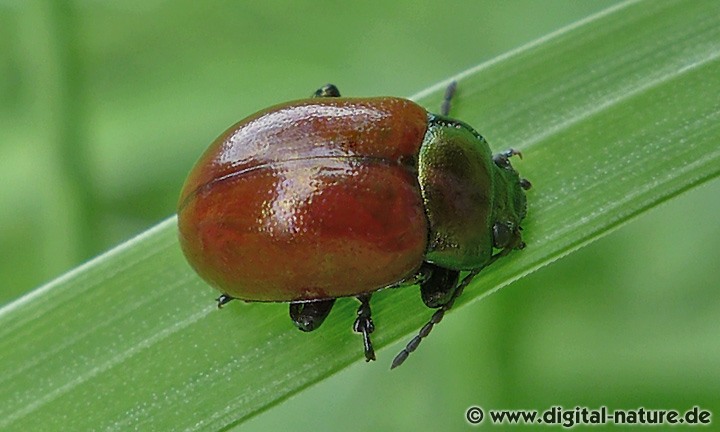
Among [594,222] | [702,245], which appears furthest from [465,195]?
[702,245]

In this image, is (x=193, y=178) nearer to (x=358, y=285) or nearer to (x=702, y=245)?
(x=358, y=285)

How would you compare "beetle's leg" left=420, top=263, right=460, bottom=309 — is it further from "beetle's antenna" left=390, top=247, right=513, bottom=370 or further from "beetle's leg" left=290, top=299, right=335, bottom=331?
"beetle's leg" left=290, top=299, right=335, bottom=331

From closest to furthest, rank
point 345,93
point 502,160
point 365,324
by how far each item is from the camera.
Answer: point 365,324, point 502,160, point 345,93

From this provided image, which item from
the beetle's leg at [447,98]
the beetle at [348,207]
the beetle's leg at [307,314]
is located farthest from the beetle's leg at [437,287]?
the beetle's leg at [447,98]

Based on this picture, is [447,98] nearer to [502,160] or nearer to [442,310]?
[502,160]

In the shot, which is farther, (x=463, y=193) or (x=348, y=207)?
(x=463, y=193)

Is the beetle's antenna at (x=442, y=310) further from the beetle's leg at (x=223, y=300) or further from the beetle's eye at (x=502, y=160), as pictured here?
the beetle's leg at (x=223, y=300)

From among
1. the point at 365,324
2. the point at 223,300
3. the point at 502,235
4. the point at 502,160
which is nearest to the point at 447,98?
the point at 502,160

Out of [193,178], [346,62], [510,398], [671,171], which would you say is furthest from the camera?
[346,62]
